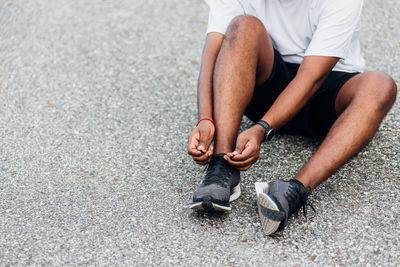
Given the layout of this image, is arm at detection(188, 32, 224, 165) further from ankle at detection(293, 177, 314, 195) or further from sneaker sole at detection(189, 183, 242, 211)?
ankle at detection(293, 177, 314, 195)

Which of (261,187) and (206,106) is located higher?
(206,106)

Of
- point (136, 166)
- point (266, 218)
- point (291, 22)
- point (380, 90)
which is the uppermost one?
point (291, 22)

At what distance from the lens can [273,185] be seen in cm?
227

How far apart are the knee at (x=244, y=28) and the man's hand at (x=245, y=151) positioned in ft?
1.59

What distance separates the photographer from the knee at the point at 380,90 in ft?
7.93

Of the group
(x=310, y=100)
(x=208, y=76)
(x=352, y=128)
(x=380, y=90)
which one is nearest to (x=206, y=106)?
(x=208, y=76)

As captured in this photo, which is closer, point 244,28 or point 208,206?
point 208,206

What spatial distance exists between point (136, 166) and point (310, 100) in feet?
3.24

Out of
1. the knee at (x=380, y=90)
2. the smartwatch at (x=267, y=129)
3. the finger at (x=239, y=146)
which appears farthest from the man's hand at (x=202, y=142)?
the knee at (x=380, y=90)

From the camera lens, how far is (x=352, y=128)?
2391 mm

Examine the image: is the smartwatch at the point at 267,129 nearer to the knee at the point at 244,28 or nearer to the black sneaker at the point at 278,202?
the black sneaker at the point at 278,202

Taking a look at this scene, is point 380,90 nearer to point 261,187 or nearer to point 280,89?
point 280,89

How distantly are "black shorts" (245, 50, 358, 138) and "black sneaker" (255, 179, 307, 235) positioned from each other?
56 cm

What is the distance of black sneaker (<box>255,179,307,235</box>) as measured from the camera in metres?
2.15
